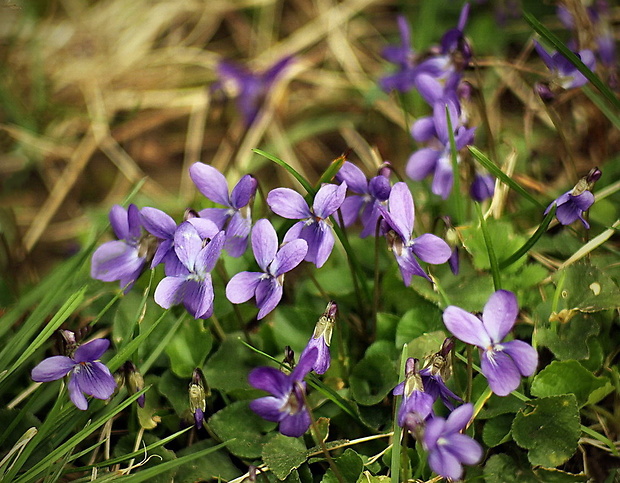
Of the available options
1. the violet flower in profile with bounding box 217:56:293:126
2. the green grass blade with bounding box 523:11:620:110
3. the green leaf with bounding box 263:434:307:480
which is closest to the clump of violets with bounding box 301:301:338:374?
the green leaf with bounding box 263:434:307:480

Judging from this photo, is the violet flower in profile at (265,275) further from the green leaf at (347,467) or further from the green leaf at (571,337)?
the green leaf at (571,337)

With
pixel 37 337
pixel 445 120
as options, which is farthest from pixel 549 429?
pixel 37 337

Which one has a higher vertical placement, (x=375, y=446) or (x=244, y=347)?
(x=244, y=347)

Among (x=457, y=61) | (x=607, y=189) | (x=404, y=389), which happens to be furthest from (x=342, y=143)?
(x=404, y=389)

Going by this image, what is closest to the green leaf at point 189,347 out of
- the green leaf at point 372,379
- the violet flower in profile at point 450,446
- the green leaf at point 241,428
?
the green leaf at point 241,428

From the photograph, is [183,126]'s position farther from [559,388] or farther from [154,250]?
[559,388]

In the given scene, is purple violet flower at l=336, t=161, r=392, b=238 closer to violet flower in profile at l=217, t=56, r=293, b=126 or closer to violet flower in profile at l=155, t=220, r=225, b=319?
violet flower in profile at l=155, t=220, r=225, b=319

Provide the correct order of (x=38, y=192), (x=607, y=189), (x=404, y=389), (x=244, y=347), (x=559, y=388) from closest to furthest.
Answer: (x=404, y=389) → (x=559, y=388) → (x=244, y=347) → (x=607, y=189) → (x=38, y=192)
